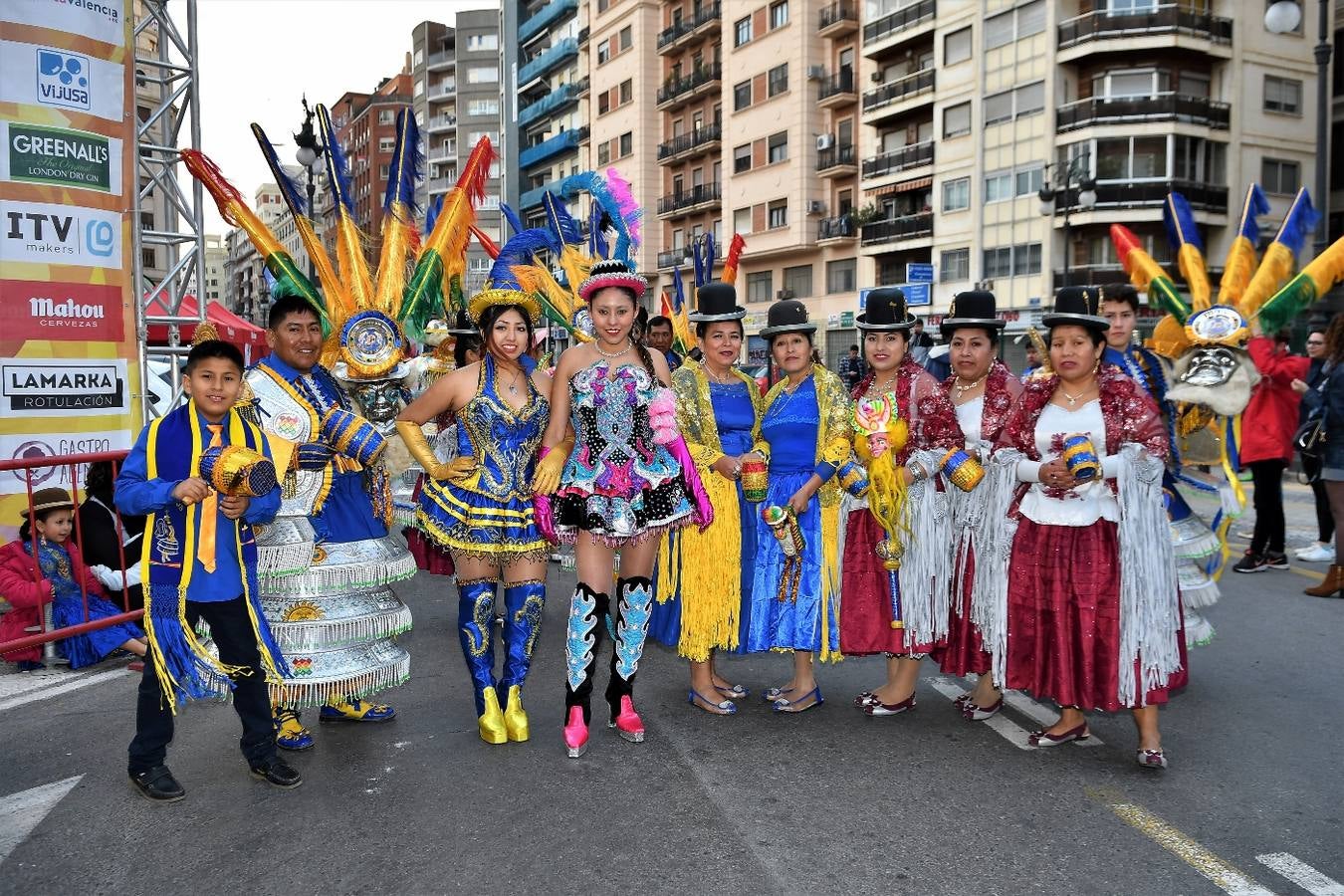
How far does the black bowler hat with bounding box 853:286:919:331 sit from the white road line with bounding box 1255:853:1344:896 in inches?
100

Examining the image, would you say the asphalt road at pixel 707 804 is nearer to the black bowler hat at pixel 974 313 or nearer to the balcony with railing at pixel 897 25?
the black bowler hat at pixel 974 313

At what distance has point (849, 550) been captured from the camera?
15.6ft

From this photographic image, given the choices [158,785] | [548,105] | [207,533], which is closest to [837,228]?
[548,105]

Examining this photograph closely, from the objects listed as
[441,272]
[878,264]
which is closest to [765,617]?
[441,272]

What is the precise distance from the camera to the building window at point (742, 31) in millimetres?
41625

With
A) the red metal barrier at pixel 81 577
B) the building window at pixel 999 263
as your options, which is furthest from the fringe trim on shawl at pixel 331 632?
the building window at pixel 999 263

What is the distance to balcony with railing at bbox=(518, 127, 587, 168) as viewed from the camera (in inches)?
2264

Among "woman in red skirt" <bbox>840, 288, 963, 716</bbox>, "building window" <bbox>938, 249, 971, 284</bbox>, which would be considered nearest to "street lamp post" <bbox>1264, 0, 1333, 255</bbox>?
"woman in red skirt" <bbox>840, 288, 963, 716</bbox>

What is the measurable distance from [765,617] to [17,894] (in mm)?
3047

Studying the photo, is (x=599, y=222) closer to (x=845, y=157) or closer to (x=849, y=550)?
(x=849, y=550)

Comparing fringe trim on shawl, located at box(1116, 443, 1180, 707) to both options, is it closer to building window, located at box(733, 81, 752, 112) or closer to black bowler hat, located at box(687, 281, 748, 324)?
black bowler hat, located at box(687, 281, 748, 324)

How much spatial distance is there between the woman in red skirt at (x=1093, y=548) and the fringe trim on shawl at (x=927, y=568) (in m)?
0.40

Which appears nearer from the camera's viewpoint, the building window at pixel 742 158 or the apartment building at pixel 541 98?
the building window at pixel 742 158

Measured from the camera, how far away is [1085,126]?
1191 inches
